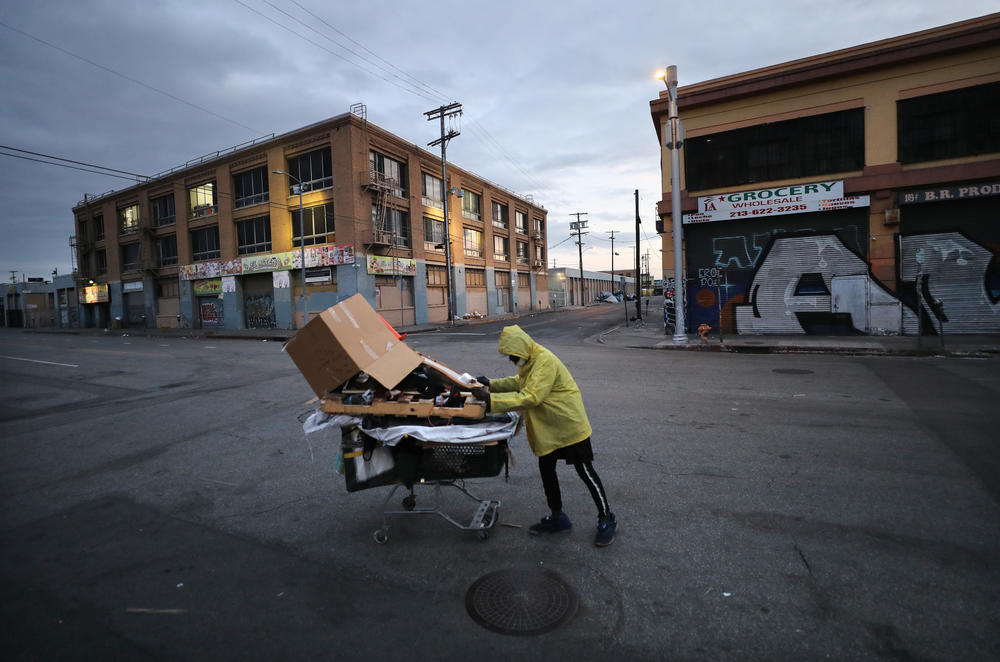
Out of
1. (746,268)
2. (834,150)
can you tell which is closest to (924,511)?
(746,268)

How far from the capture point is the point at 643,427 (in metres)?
6.45

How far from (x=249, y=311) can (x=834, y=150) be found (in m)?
34.5

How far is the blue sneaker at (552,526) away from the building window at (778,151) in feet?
62.2

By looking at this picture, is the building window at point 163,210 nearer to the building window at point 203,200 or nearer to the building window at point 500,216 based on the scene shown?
the building window at point 203,200

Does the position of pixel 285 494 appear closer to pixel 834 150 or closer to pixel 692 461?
pixel 692 461

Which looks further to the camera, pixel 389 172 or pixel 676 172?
pixel 389 172

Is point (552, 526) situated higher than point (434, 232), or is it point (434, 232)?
point (434, 232)

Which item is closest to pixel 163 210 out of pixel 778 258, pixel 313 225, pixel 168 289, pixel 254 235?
pixel 168 289

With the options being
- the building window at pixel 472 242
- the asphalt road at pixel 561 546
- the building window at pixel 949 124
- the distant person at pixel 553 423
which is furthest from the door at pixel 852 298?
the building window at pixel 472 242

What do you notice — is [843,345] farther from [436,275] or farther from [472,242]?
[472,242]

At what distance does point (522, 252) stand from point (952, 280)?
38.6 meters

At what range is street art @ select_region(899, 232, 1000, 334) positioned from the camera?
1623 centimetres

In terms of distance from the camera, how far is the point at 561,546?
3.55m

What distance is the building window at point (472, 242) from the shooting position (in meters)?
40.6
